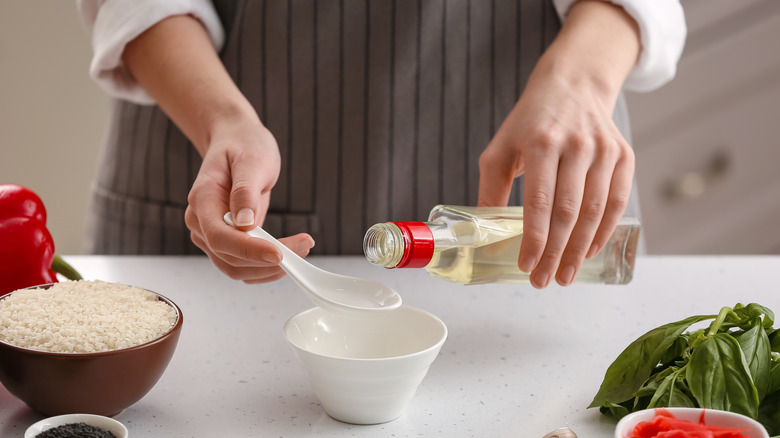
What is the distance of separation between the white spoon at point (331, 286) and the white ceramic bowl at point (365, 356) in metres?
0.02

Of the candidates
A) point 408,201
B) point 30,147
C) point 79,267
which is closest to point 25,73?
point 30,147

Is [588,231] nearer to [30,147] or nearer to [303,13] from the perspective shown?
[303,13]

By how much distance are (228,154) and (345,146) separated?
376mm

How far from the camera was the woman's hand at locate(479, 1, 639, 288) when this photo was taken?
2.53 ft

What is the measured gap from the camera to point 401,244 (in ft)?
2.18

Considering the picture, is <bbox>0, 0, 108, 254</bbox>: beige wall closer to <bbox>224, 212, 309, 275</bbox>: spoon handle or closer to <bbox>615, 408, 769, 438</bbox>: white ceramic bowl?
<bbox>224, 212, 309, 275</bbox>: spoon handle

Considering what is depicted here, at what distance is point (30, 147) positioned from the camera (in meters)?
2.29

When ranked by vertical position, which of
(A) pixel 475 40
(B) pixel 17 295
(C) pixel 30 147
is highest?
(A) pixel 475 40

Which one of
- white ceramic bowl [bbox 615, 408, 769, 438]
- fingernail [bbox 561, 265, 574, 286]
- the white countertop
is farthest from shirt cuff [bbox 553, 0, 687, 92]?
Answer: white ceramic bowl [bbox 615, 408, 769, 438]

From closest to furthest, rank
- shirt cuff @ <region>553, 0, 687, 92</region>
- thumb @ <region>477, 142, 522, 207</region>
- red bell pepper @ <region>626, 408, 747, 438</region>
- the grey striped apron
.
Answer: red bell pepper @ <region>626, 408, 747, 438</region> < thumb @ <region>477, 142, 522, 207</region> < shirt cuff @ <region>553, 0, 687, 92</region> < the grey striped apron

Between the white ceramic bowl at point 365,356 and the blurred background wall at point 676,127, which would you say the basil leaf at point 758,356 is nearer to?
the white ceramic bowl at point 365,356

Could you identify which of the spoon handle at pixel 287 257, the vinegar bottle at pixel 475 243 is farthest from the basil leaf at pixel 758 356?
the spoon handle at pixel 287 257

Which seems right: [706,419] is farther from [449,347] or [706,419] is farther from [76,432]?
[76,432]

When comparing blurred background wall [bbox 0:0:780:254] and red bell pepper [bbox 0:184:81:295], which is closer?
red bell pepper [bbox 0:184:81:295]
